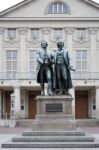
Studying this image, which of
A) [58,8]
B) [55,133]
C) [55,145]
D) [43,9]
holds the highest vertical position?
[58,8]

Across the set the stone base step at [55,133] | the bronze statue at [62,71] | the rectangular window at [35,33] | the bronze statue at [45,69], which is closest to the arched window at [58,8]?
the rectangular window at [35,33]

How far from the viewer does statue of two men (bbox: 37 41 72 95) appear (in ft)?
65.2

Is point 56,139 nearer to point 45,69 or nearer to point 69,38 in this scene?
point 45,69

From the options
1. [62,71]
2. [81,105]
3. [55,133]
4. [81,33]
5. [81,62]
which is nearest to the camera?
A: [55,133]

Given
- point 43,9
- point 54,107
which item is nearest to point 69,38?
point 43,9

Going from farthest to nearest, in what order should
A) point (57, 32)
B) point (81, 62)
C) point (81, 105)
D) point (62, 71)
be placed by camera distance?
point (81, 105), point (57, 32), point (81, 62), point (62, 71)

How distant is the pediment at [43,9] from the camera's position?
47781mm

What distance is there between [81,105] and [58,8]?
10299 millimetres

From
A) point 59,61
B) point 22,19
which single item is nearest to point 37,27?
point 22,19

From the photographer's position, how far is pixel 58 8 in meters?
48.3

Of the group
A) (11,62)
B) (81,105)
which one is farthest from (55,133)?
(81,105)

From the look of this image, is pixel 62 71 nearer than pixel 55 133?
No

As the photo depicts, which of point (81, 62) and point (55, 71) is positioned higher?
point (81, 62)

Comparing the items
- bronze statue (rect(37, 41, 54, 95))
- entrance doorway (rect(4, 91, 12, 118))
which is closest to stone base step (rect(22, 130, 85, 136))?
bronze statue (rect(37, 41, 54, 95))
